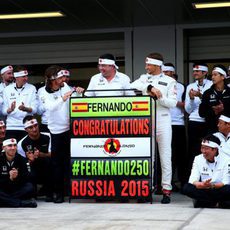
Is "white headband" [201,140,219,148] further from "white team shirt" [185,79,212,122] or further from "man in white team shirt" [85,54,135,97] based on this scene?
"white team shirt" [185,79,212,122]

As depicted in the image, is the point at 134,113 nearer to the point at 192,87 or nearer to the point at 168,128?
the point at 168,128

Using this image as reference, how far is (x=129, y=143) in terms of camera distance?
30.5 feet

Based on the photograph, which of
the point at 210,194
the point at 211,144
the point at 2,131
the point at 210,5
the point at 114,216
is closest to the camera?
the point at 114,216

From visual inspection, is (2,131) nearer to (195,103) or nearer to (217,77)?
(195,103)

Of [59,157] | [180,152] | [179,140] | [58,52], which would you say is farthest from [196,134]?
[58,52]

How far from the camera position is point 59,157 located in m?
9.69

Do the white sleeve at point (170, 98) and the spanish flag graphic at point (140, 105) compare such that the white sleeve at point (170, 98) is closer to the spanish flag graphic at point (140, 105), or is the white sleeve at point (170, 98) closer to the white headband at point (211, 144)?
the spanish flag graphic at point (140, 105)

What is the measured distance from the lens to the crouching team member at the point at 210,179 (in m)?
8.70

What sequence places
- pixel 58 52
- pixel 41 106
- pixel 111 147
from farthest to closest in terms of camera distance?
pixel 58 52, pixel 41 106, pixel 111 147

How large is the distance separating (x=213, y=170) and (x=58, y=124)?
222 centimetres

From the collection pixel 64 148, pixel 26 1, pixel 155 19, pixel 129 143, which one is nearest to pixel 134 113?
pixel 129 143

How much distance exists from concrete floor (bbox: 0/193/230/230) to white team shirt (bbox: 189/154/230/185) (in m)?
0.42

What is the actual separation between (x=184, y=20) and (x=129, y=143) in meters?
5.17

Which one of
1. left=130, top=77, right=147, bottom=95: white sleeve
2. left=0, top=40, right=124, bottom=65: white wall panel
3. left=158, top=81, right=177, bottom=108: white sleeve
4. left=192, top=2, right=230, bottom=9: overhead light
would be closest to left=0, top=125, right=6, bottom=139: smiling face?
left=130, top=77, right=147, bottom=95: white sleeve
